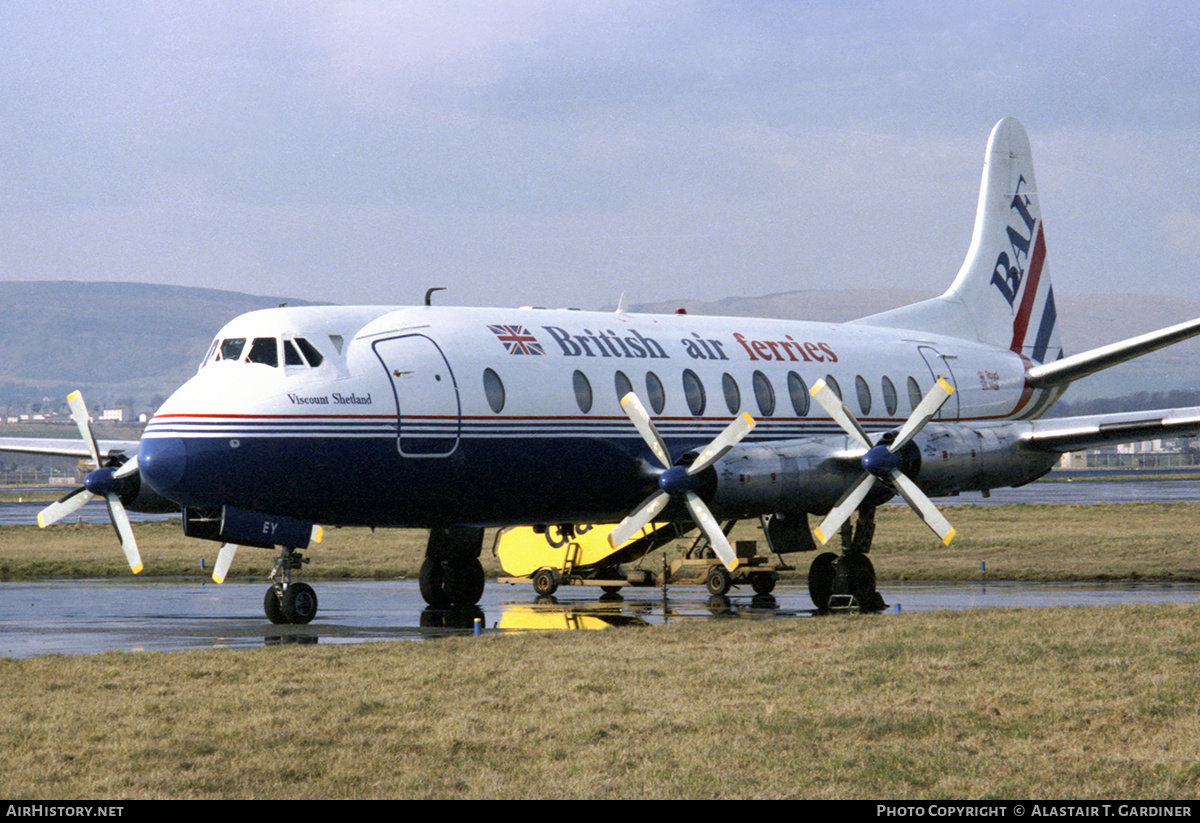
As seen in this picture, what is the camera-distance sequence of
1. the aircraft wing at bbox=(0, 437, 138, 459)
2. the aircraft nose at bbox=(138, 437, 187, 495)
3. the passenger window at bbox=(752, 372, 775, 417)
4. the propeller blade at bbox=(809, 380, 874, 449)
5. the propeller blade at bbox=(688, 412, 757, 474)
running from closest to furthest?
the aircraft nose at bbox=(138, 437, 187, 495) → the propeller blade at bbox=(688, 412, 757, 474) → the propeller blade at bbox=(809, 380, 874, 449) → the passenger window at bbox=(752, 372, 775, 417) → the aircraft wing at bbox=(0, 437, 138, 459)

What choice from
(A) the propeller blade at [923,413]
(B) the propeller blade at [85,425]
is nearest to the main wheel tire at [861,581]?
(A) the propeller blade at [923,413]

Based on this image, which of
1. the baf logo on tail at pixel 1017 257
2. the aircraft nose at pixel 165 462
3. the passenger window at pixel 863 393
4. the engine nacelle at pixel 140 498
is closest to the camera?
the aircraft nose at pixel 165 462

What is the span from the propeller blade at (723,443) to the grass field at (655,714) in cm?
274

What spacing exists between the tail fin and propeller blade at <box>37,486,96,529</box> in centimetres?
1660

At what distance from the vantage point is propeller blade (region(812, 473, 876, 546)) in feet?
69.9

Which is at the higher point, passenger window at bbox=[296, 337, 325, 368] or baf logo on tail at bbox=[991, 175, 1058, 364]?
baf logo on tail at bbox=[991, 175, 1058, 364]

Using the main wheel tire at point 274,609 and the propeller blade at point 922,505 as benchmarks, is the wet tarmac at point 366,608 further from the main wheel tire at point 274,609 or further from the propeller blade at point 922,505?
the propeller blade at point 922,505

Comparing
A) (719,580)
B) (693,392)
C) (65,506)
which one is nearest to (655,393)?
(693,392)

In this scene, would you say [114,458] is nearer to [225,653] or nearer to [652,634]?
[225,653]

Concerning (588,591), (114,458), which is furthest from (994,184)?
(114,458)

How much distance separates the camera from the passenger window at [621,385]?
22844 mm

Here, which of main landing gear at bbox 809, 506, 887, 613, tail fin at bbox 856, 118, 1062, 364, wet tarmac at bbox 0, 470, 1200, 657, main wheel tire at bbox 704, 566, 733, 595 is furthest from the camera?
tail fin at bbox 856, 118, 1062, 364

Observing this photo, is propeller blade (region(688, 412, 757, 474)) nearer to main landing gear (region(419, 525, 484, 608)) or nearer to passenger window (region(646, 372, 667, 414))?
passenger window (region(646, 372, 667, 414))

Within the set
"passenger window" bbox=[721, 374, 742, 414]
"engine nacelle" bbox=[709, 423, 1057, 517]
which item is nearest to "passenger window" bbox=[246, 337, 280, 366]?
"engine nacelle" bbox=[709, 423, 1057, 517]
